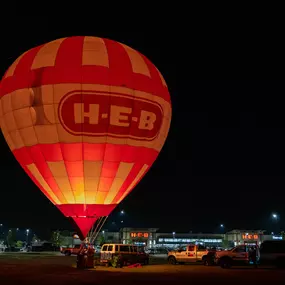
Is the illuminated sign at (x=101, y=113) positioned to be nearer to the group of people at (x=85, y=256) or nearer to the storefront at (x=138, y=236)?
the group of people at (x=85, y=256)

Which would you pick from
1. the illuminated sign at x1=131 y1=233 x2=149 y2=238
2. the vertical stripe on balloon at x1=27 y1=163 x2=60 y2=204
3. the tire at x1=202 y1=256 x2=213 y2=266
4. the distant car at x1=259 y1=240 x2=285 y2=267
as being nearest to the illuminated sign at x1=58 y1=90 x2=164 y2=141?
the vertical stripe on balloon at x1=27 y1=163 x2=60 y2=204

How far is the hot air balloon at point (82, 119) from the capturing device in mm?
22969

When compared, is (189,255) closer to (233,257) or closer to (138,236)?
(233,257)

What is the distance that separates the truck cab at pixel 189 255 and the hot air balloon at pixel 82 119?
9888mm

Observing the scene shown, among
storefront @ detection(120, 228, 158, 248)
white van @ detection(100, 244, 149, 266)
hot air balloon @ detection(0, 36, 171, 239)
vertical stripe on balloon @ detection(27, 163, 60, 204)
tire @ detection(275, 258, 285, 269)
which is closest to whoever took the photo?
hot air balloon @ detection(0, 36, 171, 239)

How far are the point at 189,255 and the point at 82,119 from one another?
14669 mm

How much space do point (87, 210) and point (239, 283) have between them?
8.59 metres

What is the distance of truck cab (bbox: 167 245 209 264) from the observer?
32.4 meters


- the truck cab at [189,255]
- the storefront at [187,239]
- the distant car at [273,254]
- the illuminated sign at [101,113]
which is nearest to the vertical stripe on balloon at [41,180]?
the illuminated sign at [101,113]

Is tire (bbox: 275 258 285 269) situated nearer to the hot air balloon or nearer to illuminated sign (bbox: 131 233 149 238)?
the hot air balloon

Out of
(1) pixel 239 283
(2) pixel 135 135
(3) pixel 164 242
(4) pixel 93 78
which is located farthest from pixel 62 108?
(3) pixel 164 242

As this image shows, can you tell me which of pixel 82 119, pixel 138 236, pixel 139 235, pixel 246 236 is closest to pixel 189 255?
pixel 82 119

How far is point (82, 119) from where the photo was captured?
2284cm

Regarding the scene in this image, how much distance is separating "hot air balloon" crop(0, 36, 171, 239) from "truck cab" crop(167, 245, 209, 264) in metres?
9.89
